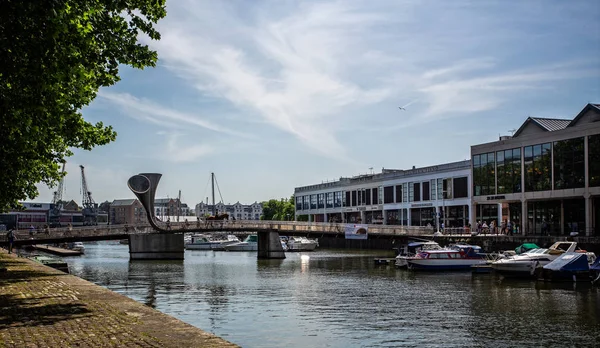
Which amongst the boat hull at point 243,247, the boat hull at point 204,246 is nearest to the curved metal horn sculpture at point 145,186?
the boat hull at point 243,247

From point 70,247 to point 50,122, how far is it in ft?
387

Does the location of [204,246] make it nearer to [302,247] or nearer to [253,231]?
[302,247]

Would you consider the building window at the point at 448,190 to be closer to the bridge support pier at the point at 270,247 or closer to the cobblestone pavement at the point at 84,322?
the bridge support pier at the point at 270,247

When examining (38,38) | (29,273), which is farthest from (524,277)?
(38,38)

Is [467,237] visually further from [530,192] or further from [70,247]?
[70,247]

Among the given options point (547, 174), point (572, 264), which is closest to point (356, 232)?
point (547, 174)

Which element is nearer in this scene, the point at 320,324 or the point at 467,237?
the point at 320,324

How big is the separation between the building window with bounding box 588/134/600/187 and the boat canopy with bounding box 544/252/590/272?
83.3 feet

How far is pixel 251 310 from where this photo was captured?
112ft

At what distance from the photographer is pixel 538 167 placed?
79750 mm

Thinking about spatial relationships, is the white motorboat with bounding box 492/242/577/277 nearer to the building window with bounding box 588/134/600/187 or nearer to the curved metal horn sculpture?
the building window with bounding box 588/134/600/187

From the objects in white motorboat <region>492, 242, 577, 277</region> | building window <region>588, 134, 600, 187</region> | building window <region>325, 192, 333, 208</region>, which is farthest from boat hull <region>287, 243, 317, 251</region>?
white motorboat <region>492, 242, 577, 277</region>

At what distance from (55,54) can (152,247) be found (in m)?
70.7

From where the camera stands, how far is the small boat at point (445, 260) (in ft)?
205
